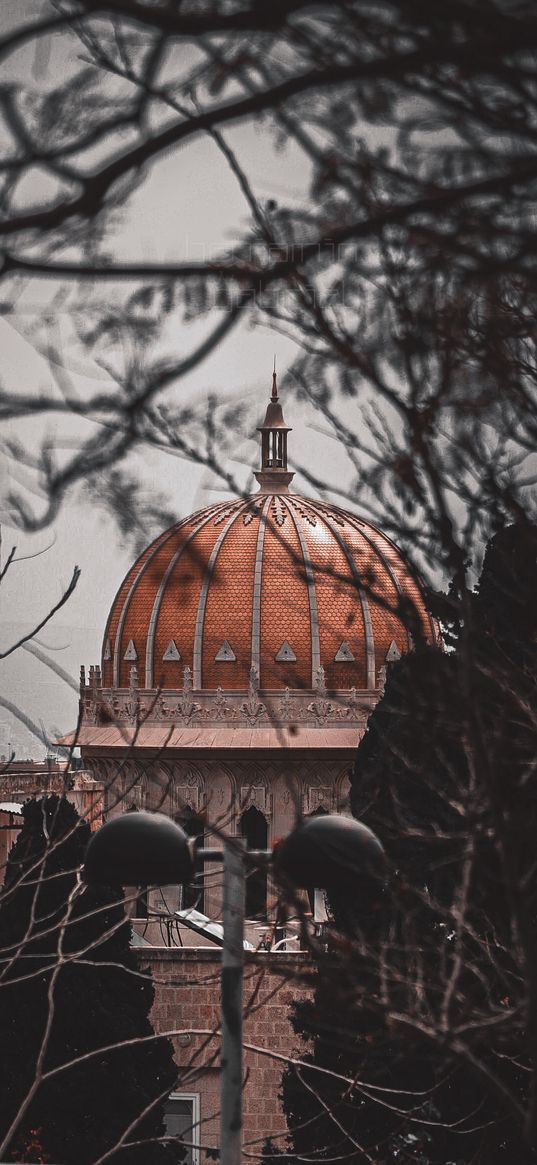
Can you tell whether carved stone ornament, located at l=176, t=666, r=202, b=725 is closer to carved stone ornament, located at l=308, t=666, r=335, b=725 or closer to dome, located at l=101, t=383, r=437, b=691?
dome, located at l=101, t=383, r=437, b=691

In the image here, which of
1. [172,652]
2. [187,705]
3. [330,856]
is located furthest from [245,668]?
[330,856]

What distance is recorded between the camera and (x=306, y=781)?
50.8 meters

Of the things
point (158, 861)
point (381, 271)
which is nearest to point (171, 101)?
point (381, 271)

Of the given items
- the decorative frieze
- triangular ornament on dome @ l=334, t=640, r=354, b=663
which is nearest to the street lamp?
the decorative frieze

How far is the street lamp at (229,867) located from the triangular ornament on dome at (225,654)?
46064 mm

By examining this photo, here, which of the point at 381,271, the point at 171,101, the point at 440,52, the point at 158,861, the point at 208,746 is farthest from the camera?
the point at 208,746

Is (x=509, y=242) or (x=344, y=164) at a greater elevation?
(x=344, y=164)

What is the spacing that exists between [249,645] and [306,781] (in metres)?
4.64

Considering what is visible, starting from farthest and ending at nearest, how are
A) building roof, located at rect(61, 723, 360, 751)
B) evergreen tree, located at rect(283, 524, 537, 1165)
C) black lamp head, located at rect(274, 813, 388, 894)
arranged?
building roof, located at rect(61, 723, 360, 751) → black lamp head, located at rect(274, 813, 388, 894) → evergreen tree, located at rect(283, 524, 537, 1165)

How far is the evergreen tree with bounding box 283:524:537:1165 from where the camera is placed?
4.89 m

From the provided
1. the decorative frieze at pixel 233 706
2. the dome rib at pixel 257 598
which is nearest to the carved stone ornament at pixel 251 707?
the decorative frieze at pixel 233 706

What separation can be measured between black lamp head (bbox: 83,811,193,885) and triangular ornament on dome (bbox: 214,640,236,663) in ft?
152

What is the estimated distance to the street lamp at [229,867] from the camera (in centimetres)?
578

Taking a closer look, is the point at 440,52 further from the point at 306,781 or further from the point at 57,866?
the point at 306,781
